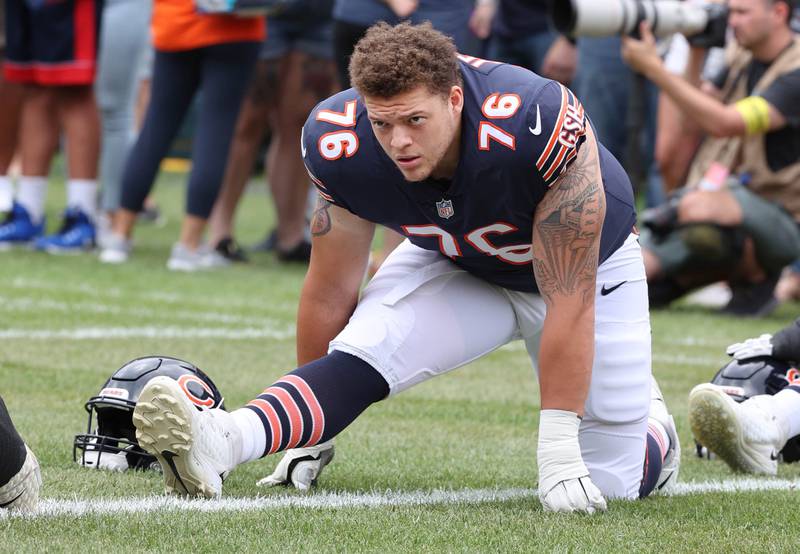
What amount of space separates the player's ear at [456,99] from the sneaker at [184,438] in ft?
2.70

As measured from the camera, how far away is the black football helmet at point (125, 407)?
3.45 metres

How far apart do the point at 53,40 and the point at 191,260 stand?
1513mm

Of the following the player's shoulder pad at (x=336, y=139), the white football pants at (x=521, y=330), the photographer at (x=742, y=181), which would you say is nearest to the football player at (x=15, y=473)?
the white football pants at (x=521, y=330)

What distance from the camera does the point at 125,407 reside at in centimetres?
346

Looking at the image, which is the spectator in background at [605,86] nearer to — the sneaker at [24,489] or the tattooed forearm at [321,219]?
the tattooed forearm at [321,219]

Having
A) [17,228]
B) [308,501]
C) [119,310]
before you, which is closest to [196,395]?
[308,501]

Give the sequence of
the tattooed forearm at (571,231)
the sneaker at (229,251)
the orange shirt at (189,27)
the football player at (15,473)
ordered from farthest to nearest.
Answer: the sneaker at (229,251), the orange shirt at (189,27), the tattooed forearm at (571,231), the football player at (15,473)

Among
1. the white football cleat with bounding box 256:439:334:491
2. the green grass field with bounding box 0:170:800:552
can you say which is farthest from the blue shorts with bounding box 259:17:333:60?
the white football cleat with bounding box 256:439:334:491

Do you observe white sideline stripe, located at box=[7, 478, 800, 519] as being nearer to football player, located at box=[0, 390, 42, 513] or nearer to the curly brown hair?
football player, located at box=[0, 390, 42, 513]

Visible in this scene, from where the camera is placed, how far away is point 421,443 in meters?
3.99

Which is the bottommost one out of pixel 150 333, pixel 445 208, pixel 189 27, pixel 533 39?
pixel 150 333

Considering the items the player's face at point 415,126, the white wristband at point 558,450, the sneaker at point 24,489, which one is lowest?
the sneaker at point 24,489

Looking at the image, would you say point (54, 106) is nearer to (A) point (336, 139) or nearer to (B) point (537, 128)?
(A) point (336, 139)

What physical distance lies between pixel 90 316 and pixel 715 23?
10.6 ft
